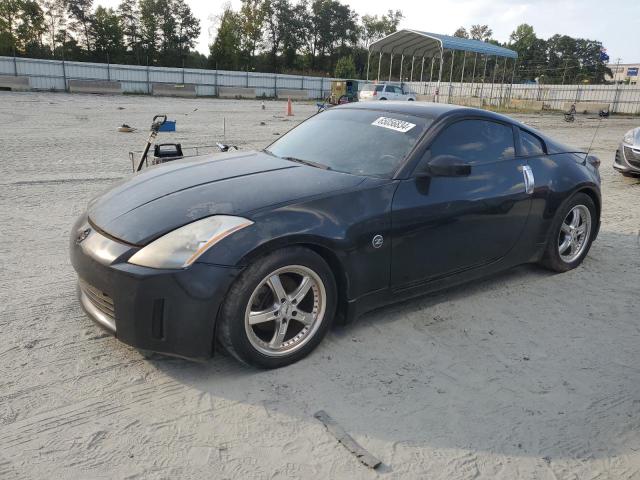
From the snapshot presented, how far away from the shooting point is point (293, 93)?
4159 centimetres

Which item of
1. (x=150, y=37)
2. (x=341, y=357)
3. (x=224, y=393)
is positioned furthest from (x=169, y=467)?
(x=150, y=37)

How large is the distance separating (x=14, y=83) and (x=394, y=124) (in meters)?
33.0

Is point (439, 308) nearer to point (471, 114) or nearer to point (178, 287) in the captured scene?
point (471, 114)

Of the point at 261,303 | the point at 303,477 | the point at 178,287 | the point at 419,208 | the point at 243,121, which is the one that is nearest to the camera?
the point at 303,477

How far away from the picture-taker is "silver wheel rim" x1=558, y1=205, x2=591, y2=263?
471 centimetres

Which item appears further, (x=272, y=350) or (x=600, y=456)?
(x=272, y=350)

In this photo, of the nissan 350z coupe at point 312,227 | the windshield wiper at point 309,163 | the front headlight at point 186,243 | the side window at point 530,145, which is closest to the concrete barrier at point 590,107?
the side window at point 530,145

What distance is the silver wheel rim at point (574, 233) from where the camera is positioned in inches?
186

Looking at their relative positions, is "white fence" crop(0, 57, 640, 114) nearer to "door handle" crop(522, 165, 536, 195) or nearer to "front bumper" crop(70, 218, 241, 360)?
"door handle" crop(522, 165, 536, 195)

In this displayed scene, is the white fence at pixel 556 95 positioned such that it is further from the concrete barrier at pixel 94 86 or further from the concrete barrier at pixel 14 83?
the concrete barrier at pixel 14 83

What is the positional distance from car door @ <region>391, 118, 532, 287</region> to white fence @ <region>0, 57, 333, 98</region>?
113 ft

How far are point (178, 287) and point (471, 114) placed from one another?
103 inches

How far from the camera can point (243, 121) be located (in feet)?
59.0

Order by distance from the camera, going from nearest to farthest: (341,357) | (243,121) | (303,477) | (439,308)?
(303,477) → (341,357) → (439,308) → (243,121)
